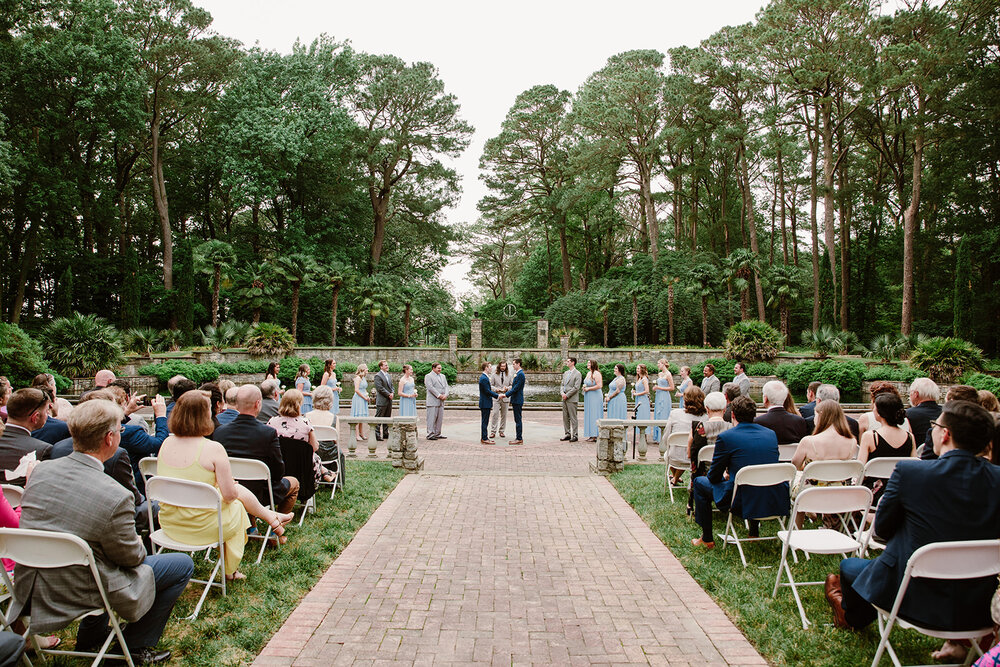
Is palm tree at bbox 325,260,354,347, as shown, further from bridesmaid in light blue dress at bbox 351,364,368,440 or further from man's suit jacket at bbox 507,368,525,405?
man's suit jacket at bbox 507,368,525,405

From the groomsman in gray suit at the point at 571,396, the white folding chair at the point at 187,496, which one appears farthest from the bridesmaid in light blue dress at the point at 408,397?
the white folding chair at the point at 187,496

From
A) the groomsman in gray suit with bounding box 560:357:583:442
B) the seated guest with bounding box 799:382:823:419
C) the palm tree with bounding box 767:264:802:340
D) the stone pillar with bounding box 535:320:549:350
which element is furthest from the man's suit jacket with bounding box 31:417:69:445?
the palm tree with bounding box 767:264:802:340

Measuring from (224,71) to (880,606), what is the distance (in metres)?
37.2

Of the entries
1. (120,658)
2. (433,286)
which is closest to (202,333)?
(433,286)

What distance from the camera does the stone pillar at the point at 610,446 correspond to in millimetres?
9219

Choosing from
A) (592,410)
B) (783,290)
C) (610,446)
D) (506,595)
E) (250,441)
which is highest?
(783,290)

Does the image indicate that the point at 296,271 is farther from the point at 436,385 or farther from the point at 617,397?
the point at 617,397

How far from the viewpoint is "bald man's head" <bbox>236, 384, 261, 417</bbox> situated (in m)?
5.04

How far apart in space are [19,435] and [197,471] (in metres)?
1.56

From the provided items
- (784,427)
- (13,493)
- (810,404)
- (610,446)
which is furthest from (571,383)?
(13,493)

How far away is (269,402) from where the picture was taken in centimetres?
722

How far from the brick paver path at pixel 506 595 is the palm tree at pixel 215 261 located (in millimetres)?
25832

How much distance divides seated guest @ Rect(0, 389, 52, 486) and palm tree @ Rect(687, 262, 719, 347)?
31.6 metres

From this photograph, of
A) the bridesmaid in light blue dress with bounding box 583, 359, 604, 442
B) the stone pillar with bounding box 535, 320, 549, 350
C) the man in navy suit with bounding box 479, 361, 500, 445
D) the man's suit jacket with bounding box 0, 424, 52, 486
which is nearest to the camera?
the man's suit jacket with bounding box 0, 424, 52, 486
